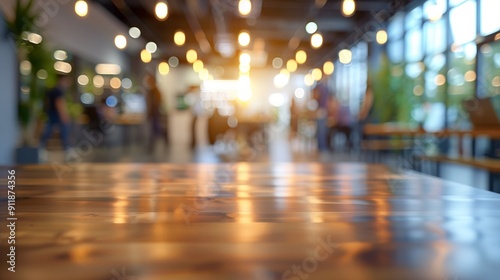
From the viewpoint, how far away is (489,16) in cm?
701

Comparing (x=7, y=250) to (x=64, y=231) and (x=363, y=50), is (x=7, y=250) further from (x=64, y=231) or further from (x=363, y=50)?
(x=363, y=50)

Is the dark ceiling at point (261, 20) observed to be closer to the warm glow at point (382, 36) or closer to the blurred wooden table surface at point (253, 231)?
the warm glow at point (382, 36)

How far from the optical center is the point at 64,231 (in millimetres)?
984

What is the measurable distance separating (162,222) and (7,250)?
321 mm

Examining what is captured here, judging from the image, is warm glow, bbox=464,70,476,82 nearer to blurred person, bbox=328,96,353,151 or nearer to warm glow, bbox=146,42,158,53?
blurred person, bbox=328,96,353,151

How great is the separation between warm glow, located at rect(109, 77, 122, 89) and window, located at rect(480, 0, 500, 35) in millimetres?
11109

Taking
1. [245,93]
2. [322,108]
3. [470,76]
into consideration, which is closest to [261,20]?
[322,108]

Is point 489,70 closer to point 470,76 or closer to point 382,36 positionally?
point 470,76

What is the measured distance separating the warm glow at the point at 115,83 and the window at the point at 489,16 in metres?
11.1

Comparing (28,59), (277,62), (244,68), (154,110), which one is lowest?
(154,110)

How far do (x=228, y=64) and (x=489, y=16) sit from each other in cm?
1451

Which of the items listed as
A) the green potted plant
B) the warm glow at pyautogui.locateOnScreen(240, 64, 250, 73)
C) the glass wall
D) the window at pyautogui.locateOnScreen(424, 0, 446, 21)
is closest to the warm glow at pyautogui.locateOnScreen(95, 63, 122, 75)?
the warm glow at pyautogui.locateOnScreen(240, 64, 250, 73)

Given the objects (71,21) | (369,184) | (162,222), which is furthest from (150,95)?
(162,222)

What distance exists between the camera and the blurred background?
267 inches
